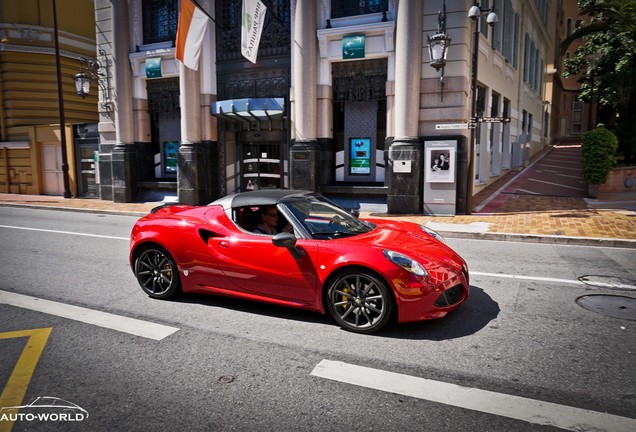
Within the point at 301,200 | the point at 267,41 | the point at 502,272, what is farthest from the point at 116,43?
the point at 502,272

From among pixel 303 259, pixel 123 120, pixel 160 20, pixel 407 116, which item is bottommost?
pixel 303 259

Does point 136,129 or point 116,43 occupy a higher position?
point 116,43

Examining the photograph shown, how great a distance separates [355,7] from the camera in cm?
1473

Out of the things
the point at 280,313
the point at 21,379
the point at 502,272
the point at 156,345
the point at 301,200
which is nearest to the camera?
the point at 21,379

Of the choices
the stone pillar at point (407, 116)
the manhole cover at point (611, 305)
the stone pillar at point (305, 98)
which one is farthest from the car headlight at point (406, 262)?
the stone pillar at point (305, 98)

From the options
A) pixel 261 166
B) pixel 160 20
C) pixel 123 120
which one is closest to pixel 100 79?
pixel 123 120

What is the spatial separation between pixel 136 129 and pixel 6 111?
32.7ft

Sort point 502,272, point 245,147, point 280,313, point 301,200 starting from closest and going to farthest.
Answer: point 280,313 < point 301,200 < point 502,272 < point 245,147

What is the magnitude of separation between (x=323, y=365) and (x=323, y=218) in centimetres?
215

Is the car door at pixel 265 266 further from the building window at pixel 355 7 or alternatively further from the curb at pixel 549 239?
the building window at pixel 355 7

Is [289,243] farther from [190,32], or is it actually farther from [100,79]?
[100,79]

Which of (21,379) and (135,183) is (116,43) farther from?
(21,379)

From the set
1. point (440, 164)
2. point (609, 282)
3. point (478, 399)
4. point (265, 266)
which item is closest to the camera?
point (478, 399)

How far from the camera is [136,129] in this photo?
19359 millimetres
